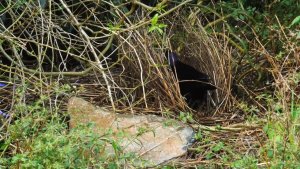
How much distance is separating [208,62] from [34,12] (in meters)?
1.31

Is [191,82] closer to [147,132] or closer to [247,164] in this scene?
[147,132]

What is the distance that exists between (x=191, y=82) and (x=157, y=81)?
0.96 ft

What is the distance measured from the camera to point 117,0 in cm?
532

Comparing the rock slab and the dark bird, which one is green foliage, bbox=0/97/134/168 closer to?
the rock slab

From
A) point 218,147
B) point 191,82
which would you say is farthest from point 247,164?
point 191,82

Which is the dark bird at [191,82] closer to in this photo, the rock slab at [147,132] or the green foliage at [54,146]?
the rock slab at [147,132]

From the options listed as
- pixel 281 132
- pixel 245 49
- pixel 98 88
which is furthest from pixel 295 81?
pixel 98 88

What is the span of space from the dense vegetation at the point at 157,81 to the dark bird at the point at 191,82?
9 cm

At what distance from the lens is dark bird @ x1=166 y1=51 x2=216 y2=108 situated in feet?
15.7

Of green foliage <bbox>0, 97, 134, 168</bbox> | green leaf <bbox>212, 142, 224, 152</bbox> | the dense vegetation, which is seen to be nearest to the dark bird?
the dense vegetation

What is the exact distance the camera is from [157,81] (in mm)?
4652

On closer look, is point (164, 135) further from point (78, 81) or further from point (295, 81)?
point (78, 81)

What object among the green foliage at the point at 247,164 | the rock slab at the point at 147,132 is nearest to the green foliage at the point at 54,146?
the rock slab at the point at 147,132

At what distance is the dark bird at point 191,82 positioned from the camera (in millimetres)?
4789
